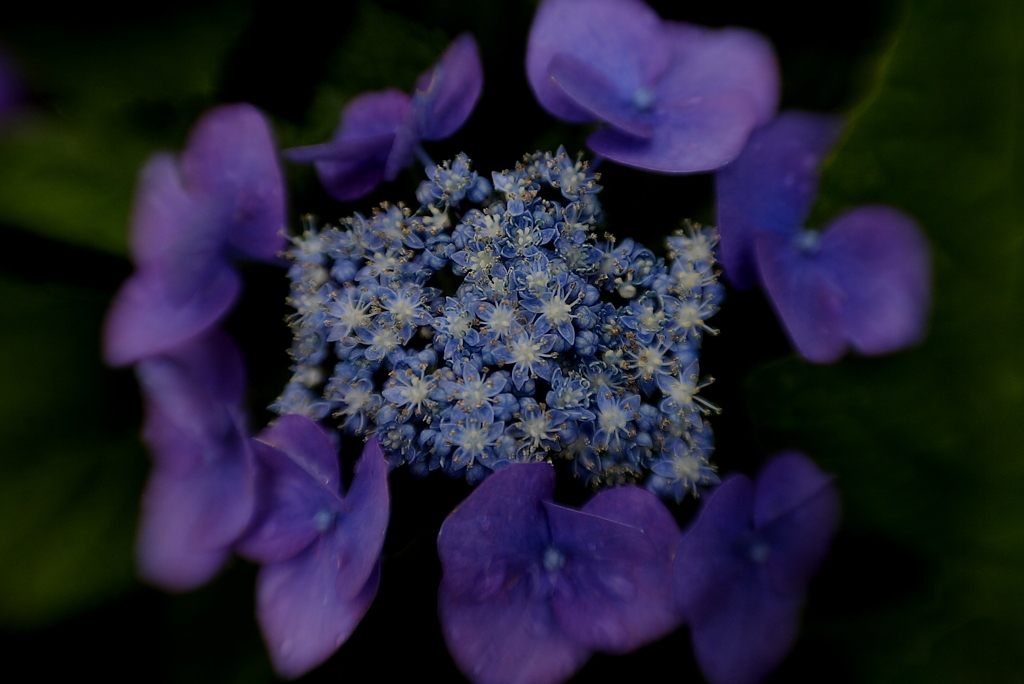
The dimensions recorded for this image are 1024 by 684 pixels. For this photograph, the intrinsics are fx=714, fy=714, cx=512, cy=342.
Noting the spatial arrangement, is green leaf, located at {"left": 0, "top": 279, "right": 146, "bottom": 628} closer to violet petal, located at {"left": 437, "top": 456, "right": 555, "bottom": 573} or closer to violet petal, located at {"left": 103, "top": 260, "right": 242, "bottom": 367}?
violet petal, located at {"left": 103, "top": 260, "right": 242, "bottom": 367}

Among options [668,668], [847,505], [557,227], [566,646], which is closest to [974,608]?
[847,505]

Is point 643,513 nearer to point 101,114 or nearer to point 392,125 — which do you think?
point 392,125

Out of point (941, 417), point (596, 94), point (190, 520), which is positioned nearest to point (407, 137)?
point (596, 94)

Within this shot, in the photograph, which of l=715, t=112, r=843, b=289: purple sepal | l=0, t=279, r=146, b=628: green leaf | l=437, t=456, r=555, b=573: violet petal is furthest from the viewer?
l=0, t=279, r=146, b=628: green leaf

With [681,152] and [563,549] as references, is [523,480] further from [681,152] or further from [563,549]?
[681,152]

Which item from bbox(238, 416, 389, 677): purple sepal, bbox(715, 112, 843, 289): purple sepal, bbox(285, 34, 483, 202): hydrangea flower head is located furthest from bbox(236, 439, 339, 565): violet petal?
bbox(715, 112, 843, 289): purple sepal

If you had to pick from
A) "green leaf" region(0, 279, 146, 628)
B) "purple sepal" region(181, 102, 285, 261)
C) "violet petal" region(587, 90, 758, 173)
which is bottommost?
"green leaf" region(0, 279, 146, 628)

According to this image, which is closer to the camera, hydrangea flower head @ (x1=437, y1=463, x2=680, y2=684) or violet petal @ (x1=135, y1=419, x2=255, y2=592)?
hydrangea flower head @ (x1=437, y1=463, x2=680, y2=684)
